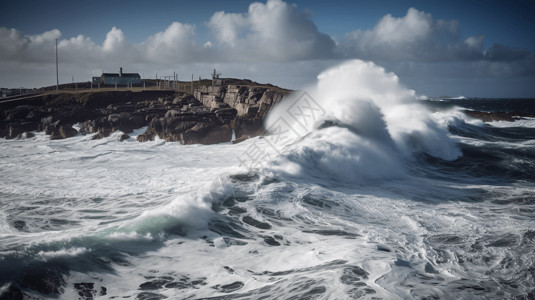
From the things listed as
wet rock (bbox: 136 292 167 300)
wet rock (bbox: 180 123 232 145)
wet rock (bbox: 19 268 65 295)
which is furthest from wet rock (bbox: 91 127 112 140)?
wet rock (bbox: 136 292 167 300)

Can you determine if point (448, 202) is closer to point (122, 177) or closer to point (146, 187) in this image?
point (146, 187)

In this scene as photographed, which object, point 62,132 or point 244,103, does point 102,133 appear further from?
point 244,103

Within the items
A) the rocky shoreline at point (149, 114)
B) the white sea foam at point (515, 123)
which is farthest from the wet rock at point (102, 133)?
the white sea foam at point (515, 123)

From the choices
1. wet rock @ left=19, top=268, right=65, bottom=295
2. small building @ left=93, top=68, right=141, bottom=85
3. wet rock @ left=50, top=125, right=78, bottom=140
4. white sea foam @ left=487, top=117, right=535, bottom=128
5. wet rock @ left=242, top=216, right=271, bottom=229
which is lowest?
wet rock @ left=19, top=268, right=65, bottom=295

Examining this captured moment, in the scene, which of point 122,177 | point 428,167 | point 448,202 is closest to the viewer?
point 448,202

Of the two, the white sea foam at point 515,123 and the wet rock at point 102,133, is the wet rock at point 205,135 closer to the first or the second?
the wet rock at point 102,133

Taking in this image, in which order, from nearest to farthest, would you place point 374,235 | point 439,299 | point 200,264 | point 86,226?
1. point 439,299
2. point 200,264
3. point 374,235
4. point 86,226

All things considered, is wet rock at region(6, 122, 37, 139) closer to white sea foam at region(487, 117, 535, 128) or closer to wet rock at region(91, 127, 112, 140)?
wet rock at region(91, 127, 112, 140)

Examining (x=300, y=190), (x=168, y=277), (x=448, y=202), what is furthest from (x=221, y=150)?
(x=168, y=277)
